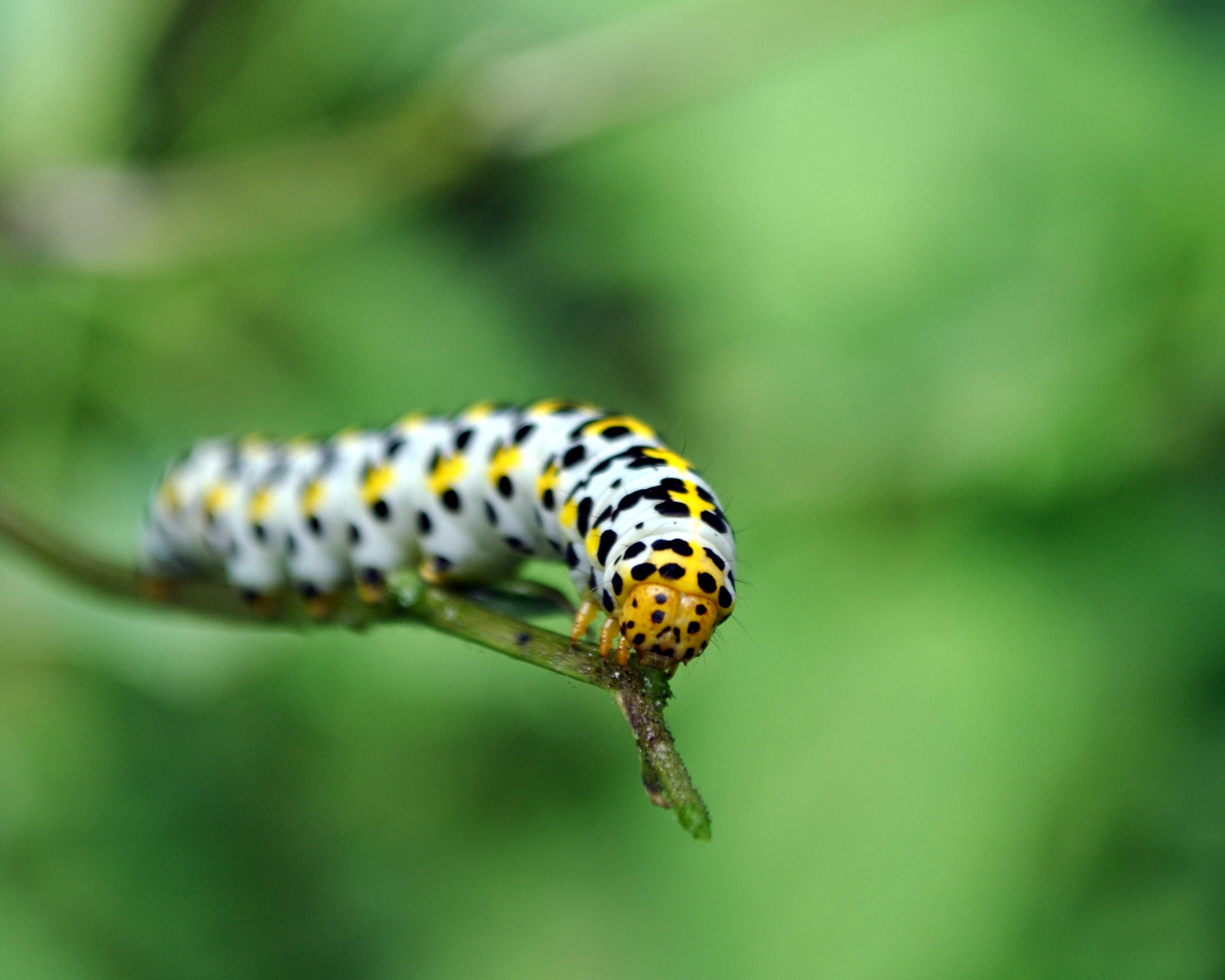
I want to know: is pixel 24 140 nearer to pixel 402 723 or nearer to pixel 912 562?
pixel 402 723

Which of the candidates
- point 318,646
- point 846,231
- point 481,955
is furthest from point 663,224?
point 481,955

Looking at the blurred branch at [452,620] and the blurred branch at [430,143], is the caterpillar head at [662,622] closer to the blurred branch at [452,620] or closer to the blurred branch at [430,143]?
the blurred branch at [452,620]

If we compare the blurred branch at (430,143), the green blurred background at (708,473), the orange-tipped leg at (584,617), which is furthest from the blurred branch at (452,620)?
the blurred branch at (430,143)

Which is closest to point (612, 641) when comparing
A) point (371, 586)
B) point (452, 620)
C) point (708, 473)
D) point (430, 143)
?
point (452, 620)

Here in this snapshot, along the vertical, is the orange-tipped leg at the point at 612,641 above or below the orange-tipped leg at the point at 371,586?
below

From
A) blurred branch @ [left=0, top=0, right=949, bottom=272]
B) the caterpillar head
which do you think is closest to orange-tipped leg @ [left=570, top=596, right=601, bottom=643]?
the caterpillar head

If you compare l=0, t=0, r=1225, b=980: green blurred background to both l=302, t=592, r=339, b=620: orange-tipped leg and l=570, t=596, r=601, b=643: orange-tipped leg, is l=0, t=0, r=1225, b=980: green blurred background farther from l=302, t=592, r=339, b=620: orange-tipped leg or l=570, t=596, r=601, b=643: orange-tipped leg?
l=570, t=596, r=601, b=643: orange-tipped leg

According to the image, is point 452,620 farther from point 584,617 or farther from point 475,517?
point 475,517
